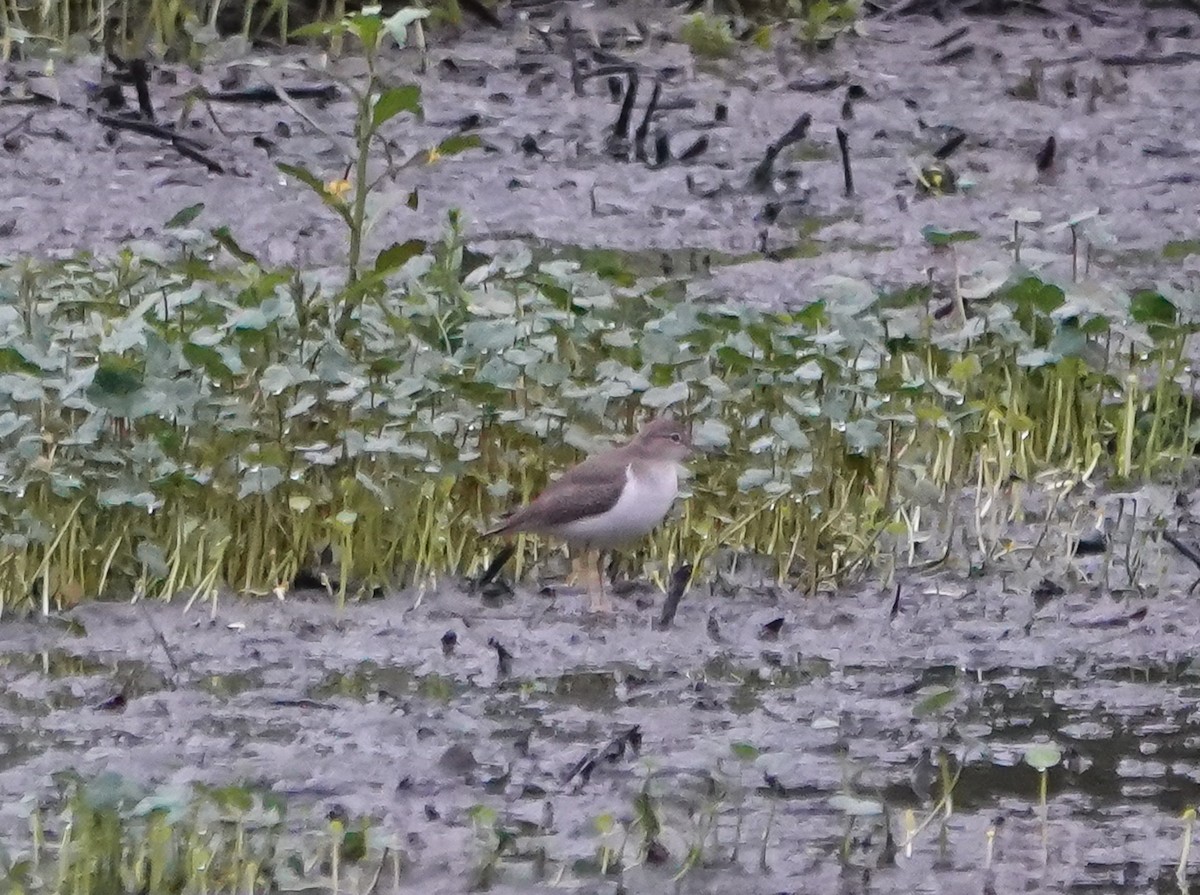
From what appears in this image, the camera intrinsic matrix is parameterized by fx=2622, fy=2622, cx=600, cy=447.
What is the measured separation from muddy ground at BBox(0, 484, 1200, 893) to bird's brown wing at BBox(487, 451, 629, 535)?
0.18 m

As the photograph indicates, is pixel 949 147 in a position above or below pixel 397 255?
below

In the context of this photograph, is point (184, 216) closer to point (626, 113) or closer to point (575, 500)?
point (575, 500)

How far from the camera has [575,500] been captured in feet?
18.1

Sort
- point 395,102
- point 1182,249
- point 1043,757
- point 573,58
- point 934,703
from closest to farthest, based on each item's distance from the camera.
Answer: point 1043,757, point 934,703, point 395,102, point 1182,249, point 573,58

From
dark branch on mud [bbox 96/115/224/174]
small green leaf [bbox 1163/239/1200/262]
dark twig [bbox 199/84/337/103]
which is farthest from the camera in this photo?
dark twig [bbox 199/84/337/103]

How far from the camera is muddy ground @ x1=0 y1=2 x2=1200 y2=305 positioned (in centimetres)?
835

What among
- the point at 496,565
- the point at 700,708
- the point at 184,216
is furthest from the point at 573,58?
the point at 700,708

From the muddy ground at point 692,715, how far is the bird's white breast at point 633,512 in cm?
16

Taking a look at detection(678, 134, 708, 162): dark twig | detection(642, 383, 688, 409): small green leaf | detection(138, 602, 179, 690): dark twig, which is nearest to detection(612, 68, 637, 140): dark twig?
detection(678, 134, 708, 162): dark twig

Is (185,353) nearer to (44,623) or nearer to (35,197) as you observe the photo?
(44,623)

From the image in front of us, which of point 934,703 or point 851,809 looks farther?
point 934,703

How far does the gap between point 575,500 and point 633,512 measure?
0.13 metres

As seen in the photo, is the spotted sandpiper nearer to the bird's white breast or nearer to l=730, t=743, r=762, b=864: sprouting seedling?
the bird's white breast

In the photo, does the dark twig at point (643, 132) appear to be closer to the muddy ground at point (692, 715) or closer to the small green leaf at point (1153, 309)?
the small green leaf at point (1153, 309)
